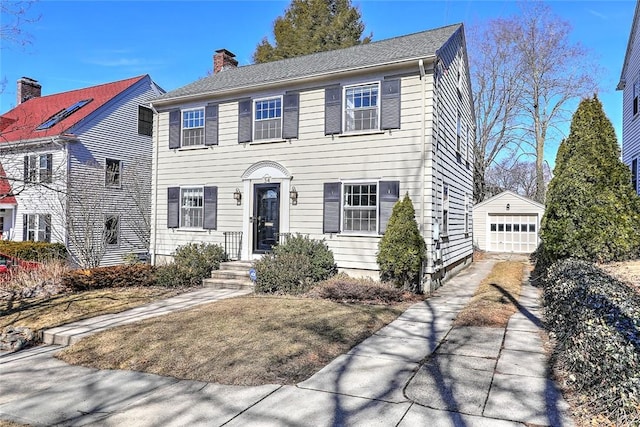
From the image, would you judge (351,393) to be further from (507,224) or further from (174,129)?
(507,224)

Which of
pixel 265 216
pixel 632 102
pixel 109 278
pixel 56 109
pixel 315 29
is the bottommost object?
pixel 109 278

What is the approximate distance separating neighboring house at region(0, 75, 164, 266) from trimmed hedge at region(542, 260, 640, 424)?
15.1m

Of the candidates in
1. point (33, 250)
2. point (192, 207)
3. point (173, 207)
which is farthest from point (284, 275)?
point (33, 250)

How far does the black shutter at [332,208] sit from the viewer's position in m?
10.7

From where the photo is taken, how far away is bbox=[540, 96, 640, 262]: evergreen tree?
898cm

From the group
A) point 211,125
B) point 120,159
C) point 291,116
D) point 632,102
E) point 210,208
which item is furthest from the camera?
point 120,159

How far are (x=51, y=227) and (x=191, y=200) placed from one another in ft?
26.9

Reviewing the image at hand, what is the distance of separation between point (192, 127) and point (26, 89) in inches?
642

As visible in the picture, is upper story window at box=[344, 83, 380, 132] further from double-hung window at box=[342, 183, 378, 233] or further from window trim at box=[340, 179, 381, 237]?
double-hung window at box=[342, 183, 378, 233]

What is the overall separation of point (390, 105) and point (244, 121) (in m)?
4.38

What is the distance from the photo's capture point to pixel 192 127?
13.3 metres

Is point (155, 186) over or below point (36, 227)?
over

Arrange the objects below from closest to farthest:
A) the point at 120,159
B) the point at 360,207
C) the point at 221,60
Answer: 1. the point at 360,207
2. the point at 221,60
3. the point at 120,159

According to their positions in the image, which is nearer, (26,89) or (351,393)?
(351,393)
